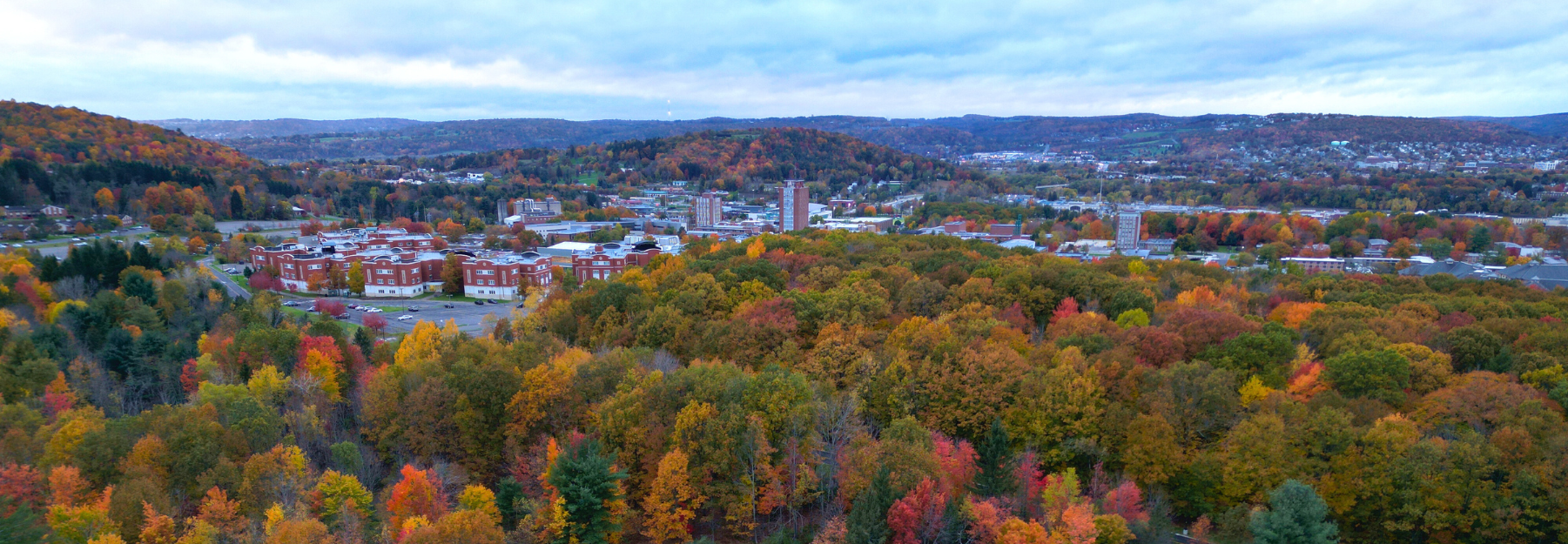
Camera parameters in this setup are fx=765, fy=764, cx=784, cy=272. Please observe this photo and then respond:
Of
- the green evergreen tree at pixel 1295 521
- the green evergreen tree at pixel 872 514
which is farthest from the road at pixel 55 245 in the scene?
the green evergreen tree at pixel 1295 521

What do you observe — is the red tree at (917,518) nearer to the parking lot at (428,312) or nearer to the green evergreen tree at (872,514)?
the green evergreen tree at (872,514)

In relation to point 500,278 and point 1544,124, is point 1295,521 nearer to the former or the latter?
point 500,278

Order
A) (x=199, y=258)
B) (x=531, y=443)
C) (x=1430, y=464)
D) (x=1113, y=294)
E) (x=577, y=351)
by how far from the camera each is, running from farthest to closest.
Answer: (x=199, y=258)
(x=1113, y=294)
(x=577, y=351)
(x=531, y=443)
(x=1430, y=464)

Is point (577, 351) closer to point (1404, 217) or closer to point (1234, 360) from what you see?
point (1234, 360)

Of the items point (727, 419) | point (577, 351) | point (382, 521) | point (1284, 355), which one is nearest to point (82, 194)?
point (577, 351)

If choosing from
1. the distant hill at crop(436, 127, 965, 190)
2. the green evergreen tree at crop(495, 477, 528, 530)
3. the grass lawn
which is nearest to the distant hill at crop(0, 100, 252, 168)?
the distant hill at crop(436, 127, 965, 190)
